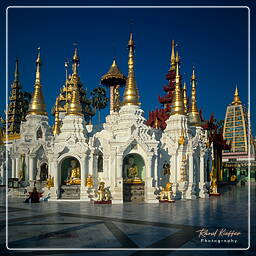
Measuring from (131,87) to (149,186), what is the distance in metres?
9.75

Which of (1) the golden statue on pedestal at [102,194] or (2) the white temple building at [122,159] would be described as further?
(2) the white temple building at [122,159]

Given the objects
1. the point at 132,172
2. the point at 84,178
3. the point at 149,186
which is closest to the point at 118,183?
the point at 132,172

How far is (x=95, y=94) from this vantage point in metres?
80.4

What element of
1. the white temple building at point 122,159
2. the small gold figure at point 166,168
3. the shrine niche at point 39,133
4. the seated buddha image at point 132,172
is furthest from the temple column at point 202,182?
the shrine niche at point 39,133

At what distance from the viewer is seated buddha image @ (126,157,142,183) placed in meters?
27.1

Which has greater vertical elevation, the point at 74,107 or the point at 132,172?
the point at 74,107

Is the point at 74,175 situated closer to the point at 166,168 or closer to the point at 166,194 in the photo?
the point at 166,168

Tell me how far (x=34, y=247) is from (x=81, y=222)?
5037 mm

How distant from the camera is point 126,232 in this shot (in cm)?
1357

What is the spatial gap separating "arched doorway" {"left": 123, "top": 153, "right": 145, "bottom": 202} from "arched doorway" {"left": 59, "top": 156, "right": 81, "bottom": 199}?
4728mm

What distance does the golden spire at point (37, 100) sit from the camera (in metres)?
37.7

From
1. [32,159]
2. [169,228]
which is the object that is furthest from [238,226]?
[32,159]

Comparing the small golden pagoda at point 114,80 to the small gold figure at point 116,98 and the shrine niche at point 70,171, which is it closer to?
the small gold figure at point 116,98

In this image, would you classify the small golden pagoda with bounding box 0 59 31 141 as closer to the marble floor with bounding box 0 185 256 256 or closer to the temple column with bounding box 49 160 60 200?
the temple column with bounding box 49 160 60 200
